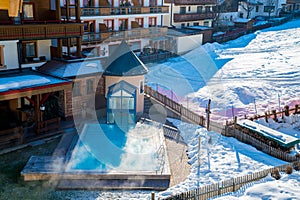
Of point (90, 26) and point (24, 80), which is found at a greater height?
point (90, 26)

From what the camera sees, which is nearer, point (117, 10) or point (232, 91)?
point (232, 91)

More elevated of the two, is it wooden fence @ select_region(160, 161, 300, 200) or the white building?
the white building

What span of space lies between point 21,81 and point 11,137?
3.15 m

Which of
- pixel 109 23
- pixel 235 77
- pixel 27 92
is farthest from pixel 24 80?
pixel 235 77

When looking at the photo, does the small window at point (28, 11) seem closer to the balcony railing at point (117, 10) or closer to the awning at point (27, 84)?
the awning at point (27, 84)

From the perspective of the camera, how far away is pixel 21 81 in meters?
19.1

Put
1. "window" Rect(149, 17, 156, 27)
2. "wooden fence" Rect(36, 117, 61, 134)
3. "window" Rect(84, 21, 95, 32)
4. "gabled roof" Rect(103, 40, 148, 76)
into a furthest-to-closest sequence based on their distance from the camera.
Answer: "window" Rect(149, 17, 156, 27), "window" Rect(84, 21, 95, 32), "gabled roof" Rect(103, 40, 148, 76), "wooden fence" Rect(36, 117, 61, 134)

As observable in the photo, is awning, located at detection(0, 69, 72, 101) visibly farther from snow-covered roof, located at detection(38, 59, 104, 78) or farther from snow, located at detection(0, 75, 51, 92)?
snow-covered roof, located at detection(38, 59, 104, 78)

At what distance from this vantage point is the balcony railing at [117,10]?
3162 centimetres

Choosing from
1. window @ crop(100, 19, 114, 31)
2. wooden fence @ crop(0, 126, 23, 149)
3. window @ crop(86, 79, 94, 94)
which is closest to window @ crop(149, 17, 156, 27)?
window @ crop(100, 19, 114, 31)

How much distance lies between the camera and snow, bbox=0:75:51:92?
18128mm

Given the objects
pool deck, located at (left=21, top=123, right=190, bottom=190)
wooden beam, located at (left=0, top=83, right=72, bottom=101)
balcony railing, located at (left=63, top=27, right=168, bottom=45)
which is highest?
balcony railing, located at (left=63, top=27, right=168, bottom=45)

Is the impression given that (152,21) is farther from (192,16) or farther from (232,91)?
(232,91)

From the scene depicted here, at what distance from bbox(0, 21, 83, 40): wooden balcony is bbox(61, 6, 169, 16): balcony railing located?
584 centimetres
